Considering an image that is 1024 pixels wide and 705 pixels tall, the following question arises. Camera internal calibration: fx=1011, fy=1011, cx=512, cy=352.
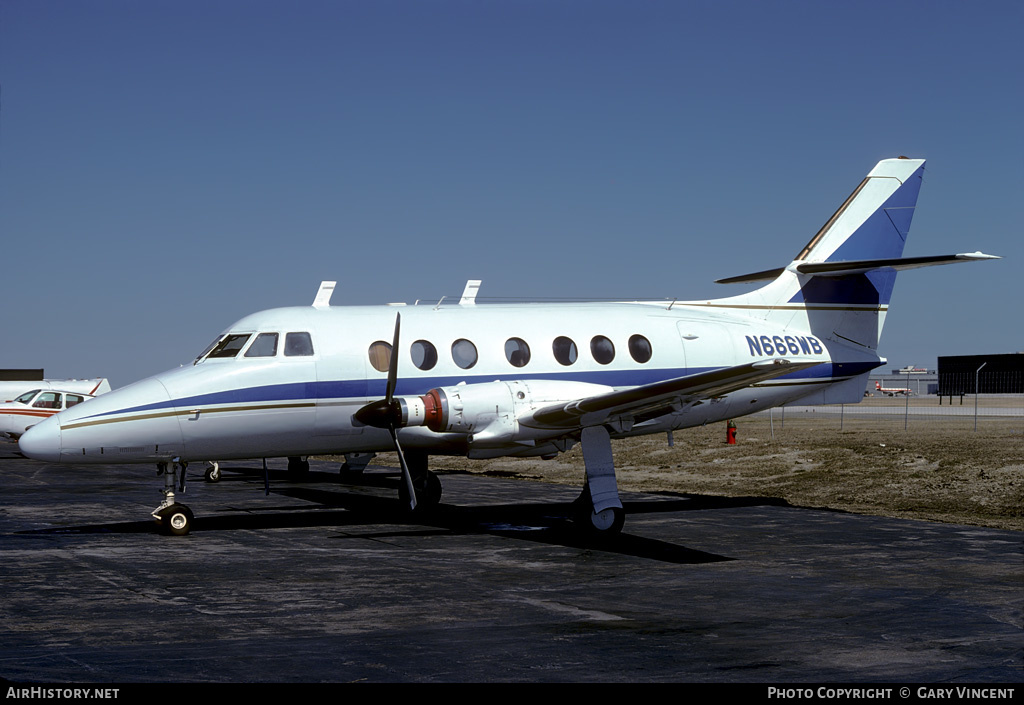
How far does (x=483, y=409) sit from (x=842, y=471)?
1456 cm

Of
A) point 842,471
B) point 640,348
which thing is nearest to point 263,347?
point 640,348

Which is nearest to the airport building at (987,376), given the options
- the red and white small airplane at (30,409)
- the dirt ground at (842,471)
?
the dirt ground at (842,471)

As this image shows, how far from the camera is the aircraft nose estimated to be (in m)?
15.9

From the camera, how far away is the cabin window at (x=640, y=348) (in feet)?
64.0

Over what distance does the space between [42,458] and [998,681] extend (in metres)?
13.9

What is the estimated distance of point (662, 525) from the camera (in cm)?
1900

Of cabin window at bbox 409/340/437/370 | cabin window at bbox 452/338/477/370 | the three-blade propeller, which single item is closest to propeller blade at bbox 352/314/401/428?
the three-blade propeller

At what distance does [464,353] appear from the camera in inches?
728

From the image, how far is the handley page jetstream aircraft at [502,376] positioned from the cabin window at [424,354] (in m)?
0.03

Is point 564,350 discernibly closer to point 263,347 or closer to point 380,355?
point 380,355

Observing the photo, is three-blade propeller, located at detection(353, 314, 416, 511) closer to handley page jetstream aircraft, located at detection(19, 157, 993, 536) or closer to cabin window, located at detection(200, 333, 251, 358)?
handley page jetstream aircraft, located at detection(19, 157, 993, 536)

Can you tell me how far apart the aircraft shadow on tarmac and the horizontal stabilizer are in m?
5.21

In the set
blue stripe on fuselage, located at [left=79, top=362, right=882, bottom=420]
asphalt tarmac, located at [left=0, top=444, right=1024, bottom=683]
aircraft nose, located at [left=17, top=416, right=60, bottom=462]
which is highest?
blue stripe on fuselage, located at [left=79, top=362, right=882, bottom=420]

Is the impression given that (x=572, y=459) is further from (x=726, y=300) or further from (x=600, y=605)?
(x=600, y=605)
